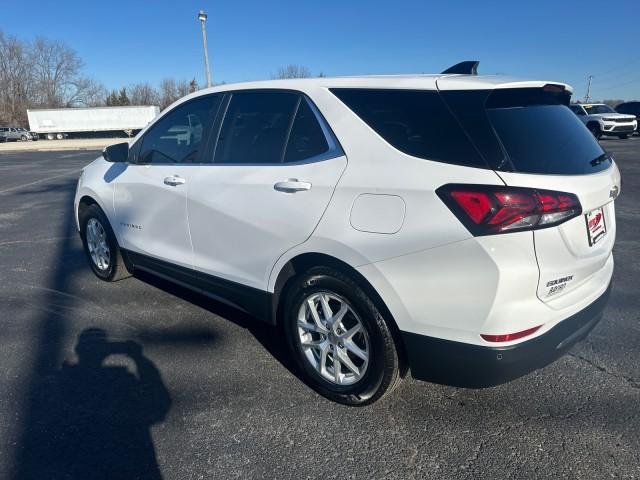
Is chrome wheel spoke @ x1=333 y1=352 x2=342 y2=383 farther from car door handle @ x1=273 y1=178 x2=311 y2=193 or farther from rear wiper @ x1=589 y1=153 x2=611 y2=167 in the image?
rear wiper @ x1=589 y1=153 x2=611 y2=167

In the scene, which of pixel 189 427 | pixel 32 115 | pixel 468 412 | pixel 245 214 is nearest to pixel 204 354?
pixel 189 427

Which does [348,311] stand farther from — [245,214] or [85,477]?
[85,477]

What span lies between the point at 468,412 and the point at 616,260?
3.45m

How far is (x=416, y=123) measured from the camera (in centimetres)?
231

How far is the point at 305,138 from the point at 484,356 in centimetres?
153

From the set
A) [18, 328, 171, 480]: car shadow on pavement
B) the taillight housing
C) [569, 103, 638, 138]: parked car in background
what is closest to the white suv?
the taillight housing

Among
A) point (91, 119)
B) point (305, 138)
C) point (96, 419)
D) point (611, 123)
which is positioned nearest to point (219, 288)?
point (96, 419)

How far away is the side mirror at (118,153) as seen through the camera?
4.11m

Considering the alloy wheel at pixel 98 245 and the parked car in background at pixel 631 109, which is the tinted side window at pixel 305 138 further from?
the parked car in background at pixel 631 109

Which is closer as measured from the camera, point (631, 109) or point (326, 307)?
point (326, 307)

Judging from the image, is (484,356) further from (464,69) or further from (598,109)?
(598,109)

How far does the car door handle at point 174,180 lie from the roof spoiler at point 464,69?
6.36 feet

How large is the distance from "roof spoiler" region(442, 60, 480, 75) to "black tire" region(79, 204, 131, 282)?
3.28 metres

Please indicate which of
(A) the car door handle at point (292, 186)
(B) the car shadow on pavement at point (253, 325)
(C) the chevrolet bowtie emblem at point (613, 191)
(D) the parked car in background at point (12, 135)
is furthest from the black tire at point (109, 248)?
(D) the parked car in background at point (12, 135)
